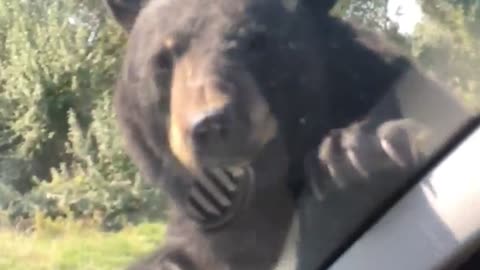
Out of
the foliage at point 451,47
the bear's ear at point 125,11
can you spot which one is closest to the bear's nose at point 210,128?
the bear's ear at point 125,11

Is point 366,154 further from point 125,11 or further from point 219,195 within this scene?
point 125,11

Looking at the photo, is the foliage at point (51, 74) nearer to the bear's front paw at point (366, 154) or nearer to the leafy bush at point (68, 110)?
the leafy bush at point (68, 110)

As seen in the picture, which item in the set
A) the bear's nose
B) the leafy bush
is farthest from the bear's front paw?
the leafy bush

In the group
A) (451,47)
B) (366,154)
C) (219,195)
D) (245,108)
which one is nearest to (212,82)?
(245,108)

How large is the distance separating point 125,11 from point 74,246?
655mm

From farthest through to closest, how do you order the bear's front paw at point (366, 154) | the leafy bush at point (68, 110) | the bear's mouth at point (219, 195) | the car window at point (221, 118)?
the leafy bush at point (68, 110) → the bear's mouth at point (219, 195) → the car window at point (221, 118) → the bear's front paw at point (366, 154)

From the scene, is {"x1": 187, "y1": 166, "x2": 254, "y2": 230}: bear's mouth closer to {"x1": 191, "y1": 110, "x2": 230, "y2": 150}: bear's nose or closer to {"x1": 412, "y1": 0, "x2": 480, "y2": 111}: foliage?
{"x1": 191, "y1": 110, "x2": 230, "y2": 150}: bear's nose

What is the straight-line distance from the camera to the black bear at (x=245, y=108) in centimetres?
286

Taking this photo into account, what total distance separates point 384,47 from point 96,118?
78 cm

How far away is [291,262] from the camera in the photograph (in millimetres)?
3033

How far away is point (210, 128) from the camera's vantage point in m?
2.77

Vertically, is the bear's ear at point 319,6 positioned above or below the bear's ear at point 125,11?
below

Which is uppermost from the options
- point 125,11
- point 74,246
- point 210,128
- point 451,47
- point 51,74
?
point 125,11

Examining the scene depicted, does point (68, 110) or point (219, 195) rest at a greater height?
point (68, 110)
